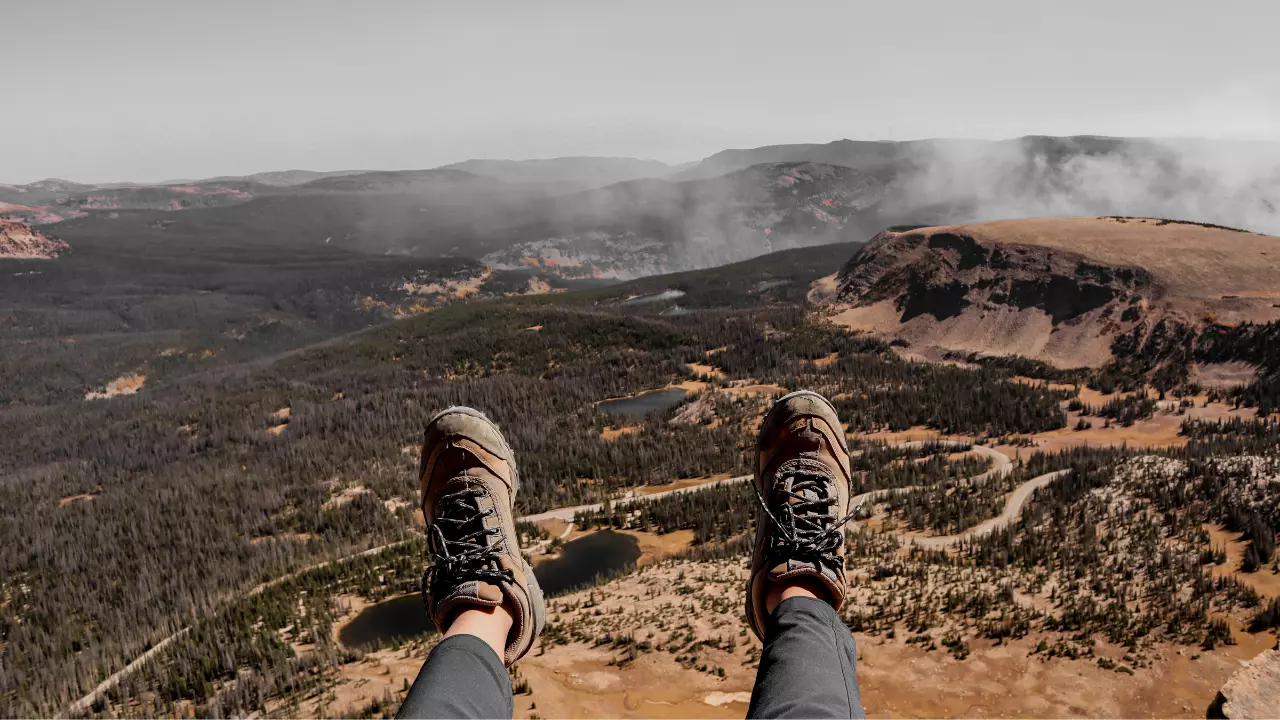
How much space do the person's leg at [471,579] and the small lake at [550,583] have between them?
31.5 feet

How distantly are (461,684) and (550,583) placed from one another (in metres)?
17.6

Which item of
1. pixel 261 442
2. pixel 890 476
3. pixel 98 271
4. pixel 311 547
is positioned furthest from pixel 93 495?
pixel 98 271

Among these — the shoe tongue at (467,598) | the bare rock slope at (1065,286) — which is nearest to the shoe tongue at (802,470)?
the shoe tongue at (467,598)

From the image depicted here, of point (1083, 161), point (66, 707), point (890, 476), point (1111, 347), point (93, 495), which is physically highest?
point (1083, 161)

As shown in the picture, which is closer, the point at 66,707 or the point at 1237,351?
the point at 66,707

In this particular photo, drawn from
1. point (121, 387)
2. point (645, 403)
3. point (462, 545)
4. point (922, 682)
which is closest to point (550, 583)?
point (922, 682)

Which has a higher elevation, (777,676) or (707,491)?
(777,676)

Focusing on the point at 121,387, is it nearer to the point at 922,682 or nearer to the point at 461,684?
the point at 461,684

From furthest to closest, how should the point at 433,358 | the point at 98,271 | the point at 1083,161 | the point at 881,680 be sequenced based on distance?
the point at 1083,161
the point at 98,271
the point at 433,358
the point at 881,680

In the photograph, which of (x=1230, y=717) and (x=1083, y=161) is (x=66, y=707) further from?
(x=1083, y=161)

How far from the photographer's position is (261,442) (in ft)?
141

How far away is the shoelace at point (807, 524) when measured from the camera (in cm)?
552

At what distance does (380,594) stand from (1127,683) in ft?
63.4

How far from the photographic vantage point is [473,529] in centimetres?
643
